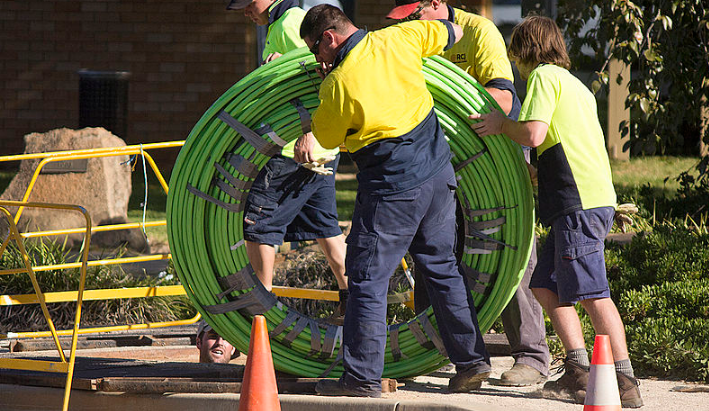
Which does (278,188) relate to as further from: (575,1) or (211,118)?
(575,1)

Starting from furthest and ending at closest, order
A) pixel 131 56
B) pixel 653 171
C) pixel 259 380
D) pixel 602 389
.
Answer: pixel 131 56 → pixel 653 171 → pixel 259 380 → pixel 602 389

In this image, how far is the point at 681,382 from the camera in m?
4.91

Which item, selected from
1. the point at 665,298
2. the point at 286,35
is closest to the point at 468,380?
the point at 665,298

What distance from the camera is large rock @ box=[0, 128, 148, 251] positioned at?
9258 millimetres

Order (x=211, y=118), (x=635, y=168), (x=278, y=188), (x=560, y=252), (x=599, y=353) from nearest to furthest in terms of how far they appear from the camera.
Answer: (x=599, y=353), (x=560, y=252), (x=211, y=118), (x=278, y=188), (x=635, y=168)

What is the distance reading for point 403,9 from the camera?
185 inches

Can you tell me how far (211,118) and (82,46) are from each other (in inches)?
418

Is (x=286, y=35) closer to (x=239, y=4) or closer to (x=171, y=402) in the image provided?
(x=239, y=4)

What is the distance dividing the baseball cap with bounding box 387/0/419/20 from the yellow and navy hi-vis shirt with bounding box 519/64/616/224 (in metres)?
0.76

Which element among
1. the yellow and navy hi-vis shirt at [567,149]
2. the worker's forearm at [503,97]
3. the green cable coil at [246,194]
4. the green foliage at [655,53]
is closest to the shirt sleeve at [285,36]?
the green cable coil at [246,194]

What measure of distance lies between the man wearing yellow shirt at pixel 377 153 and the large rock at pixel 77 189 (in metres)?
5.52

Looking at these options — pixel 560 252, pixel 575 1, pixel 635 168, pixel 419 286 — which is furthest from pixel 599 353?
pixel 635 168

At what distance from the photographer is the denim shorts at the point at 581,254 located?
4.20 metres

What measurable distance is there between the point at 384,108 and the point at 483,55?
99 centimetres
